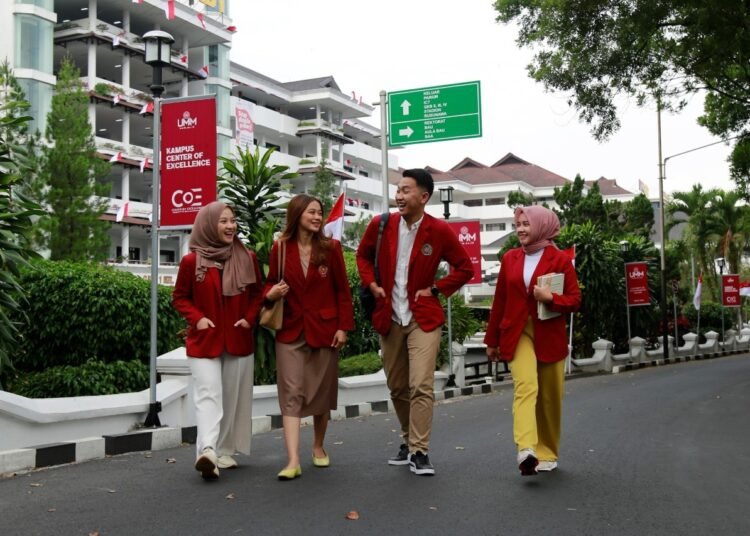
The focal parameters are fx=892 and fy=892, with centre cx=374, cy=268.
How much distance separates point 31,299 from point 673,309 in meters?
31.6

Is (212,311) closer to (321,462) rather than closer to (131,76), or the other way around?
(321,462)

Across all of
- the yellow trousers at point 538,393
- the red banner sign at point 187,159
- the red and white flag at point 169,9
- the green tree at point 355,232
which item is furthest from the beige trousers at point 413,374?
the green tree at point 355,232

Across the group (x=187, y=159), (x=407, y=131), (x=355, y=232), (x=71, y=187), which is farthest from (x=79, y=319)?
(x=355, y=232)

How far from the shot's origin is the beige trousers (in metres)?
5.89

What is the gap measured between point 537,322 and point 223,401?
2.23m

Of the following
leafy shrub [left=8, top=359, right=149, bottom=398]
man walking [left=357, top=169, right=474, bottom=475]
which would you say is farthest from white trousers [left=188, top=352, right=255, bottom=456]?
leafy shrub [left=8, top=359, right=149, bottom=398]

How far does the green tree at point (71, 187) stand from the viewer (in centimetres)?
2528

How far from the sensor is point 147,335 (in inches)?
433

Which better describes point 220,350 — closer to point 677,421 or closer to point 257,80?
point 677,421

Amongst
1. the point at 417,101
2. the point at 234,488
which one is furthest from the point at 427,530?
the point at 417,101

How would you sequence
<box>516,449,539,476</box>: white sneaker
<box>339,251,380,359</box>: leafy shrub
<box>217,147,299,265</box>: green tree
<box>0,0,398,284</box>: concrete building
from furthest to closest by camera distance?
<box>0,0,398,284</box>: concrete building → <box>339,251,380,359</box>: leafy shrub → <box>217,147,299,265</box>: green tree → <box>516,449,539,476</box>: white sneaker

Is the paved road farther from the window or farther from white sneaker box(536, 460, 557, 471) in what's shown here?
the window

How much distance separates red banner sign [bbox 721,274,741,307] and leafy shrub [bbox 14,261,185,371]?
108 feet

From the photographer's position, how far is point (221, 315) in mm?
6098
